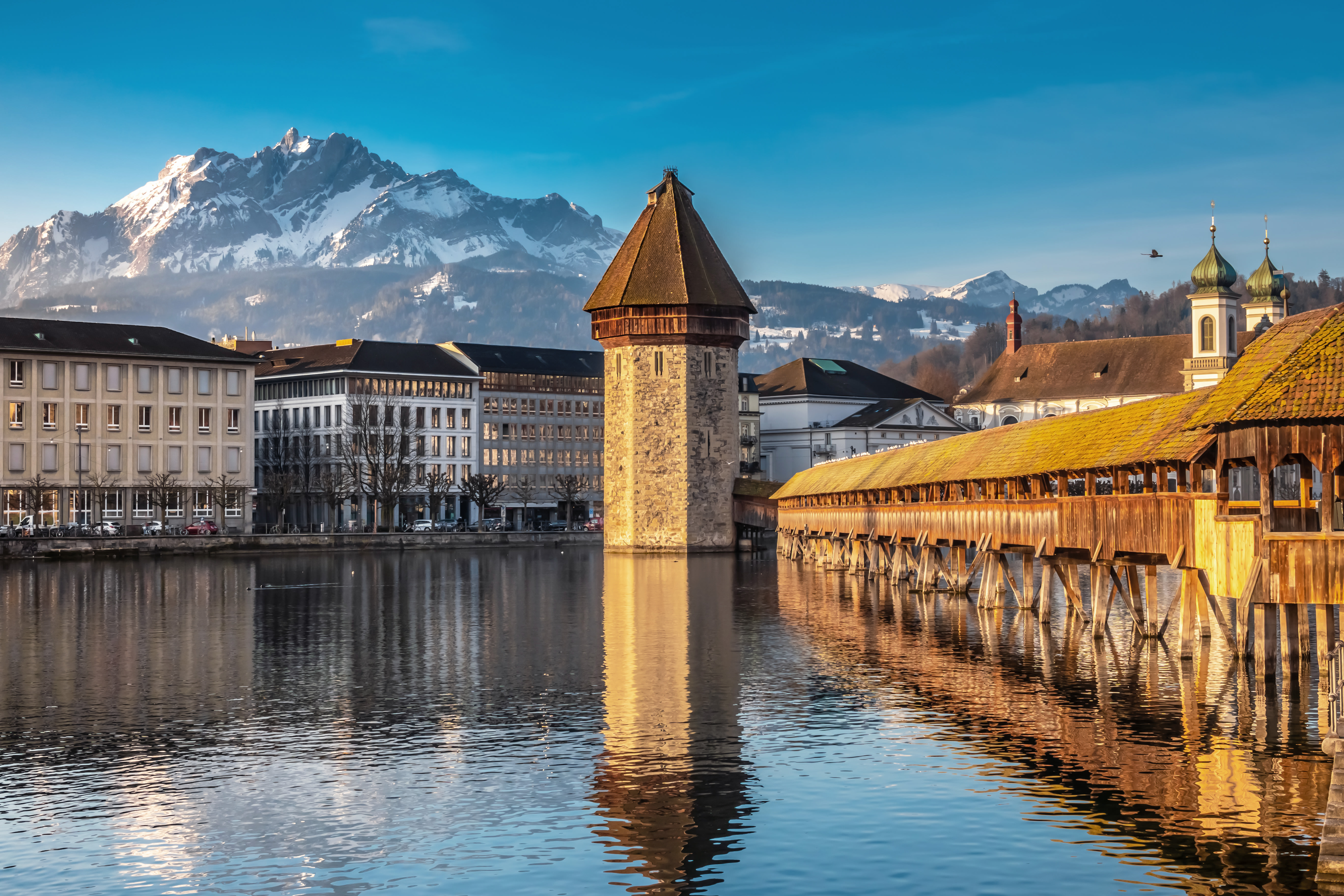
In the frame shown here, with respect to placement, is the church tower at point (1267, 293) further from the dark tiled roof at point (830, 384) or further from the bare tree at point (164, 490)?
the bare tree at point (164, 490)

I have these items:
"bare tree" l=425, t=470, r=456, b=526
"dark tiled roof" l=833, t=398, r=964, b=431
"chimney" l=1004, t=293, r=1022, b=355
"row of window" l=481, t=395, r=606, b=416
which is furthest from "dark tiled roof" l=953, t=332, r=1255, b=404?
"bare tree" l=425, t=470, r=456, b=526

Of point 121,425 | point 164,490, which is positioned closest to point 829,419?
point 164,490

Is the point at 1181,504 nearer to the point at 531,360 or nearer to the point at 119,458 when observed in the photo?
the point at 119,458

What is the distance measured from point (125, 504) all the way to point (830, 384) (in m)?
68.5

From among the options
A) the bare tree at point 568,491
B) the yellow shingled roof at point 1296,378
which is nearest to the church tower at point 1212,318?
the bare tree at point 568,491

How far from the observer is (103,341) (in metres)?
106

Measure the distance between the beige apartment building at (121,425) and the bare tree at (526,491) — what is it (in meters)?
32.0

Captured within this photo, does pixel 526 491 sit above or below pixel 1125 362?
below

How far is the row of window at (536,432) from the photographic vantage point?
139m

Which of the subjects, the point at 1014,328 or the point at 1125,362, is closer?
the point at 1125,362

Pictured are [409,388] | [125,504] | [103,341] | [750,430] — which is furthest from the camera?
[750,430]

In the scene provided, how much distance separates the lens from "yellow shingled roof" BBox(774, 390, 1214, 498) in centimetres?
2877

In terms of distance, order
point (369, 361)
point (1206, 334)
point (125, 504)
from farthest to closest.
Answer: point (369, 361) < point (1206, 334) < point (125, 504)

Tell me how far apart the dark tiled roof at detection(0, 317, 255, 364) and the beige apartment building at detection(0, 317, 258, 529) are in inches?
4.0
